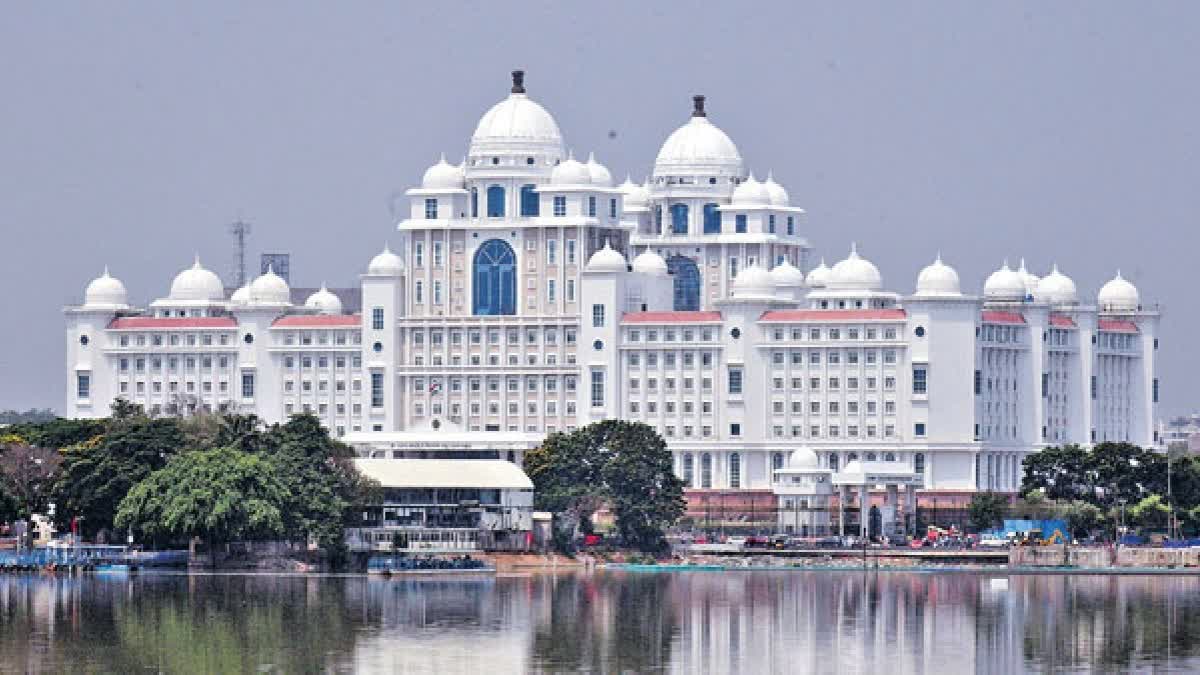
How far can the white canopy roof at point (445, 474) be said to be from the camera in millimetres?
179000

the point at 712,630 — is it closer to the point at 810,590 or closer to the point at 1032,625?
the point at 1032,625

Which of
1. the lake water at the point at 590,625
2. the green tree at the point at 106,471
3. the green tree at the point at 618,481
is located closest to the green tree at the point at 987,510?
the green tree at the point at 618,481

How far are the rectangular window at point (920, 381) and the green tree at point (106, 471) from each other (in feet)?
151

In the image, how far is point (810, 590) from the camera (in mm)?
158375

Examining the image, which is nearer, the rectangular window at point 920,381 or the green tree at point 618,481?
the green tree at point 618,481

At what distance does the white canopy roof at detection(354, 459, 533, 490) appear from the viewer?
587 feet

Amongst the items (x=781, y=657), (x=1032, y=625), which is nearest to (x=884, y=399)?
(x=1032, y=625)

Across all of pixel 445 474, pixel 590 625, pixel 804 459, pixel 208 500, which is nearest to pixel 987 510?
pixel 804 459

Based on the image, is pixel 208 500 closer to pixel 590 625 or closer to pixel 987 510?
pixel 590 625

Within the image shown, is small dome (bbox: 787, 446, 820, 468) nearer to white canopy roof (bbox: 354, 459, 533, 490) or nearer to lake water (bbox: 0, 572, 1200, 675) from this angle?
white canopy roof (bbox: 354, 459, 533, 490)

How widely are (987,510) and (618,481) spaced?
21.2 metres

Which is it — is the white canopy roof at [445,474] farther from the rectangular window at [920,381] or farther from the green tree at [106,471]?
the rectangular window at [920,381]

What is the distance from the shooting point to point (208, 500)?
159 meters

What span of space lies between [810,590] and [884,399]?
42572mm
